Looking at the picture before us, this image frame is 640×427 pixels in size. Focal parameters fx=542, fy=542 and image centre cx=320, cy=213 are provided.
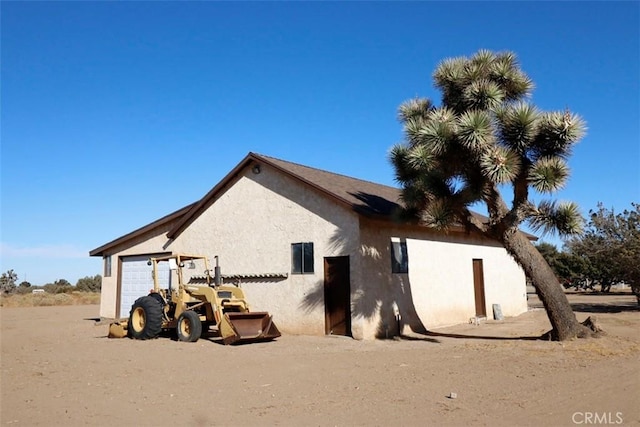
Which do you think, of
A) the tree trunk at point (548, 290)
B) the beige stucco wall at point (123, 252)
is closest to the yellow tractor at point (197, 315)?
the beige stucco wall at point (123, 252)

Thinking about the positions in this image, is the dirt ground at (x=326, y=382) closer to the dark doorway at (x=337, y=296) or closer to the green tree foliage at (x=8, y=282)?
the dark doorway at (x=337, y=296)

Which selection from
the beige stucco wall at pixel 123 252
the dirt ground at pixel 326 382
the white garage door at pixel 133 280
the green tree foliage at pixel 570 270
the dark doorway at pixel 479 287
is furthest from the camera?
the green tree foliage at pixel 570 270

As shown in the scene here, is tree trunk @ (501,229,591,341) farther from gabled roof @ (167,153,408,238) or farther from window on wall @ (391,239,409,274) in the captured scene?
window on wall @ (391,239,409,274)

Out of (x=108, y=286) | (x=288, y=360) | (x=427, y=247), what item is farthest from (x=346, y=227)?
(x=108, y=286)

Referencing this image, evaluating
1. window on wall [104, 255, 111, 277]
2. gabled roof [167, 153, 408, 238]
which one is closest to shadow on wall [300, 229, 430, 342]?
gabled roof [167, 153, 408, 238]

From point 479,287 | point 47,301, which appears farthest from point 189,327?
point 47,301

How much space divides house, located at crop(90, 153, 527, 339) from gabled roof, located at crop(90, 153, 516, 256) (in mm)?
50

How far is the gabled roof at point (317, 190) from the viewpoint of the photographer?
16.2 m

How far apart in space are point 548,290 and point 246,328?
803 cm

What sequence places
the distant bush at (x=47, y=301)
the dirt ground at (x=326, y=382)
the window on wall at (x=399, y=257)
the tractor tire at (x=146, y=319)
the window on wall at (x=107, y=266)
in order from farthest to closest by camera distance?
the distant bush at (x=47, y=301) → the window on wall at (x=107, y=266) → the window on wall at (x=399, y=257) → the tractor tire at (x=146, y=319) → the dirt ground at (x=326, y=382)

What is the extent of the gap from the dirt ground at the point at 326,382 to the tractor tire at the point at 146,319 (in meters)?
0.68

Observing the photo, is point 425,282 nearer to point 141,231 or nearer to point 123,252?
point 141,231

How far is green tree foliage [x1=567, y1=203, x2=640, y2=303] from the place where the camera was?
77.2ft

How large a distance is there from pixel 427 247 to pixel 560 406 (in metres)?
11.6
